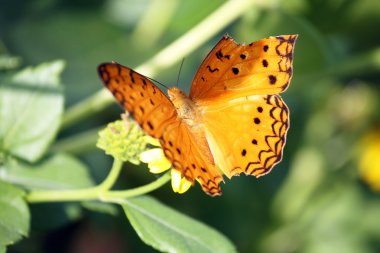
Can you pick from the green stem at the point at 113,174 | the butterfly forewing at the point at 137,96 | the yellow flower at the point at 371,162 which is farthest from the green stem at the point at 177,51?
the yellow flower at the point at 371,162

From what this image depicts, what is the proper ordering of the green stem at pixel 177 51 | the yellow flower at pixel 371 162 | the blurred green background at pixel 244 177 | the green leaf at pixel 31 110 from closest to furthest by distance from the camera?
the green leaf at pixel 31 110 < the green stem at pixel 177 51 < the blurred green background at pixel 244 177 < the yellow flower at pixel 371 162

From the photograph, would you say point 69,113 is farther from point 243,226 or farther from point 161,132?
point 243,226

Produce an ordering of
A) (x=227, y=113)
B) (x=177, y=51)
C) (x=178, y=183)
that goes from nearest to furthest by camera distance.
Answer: (x=178, y=183)
(x=227, y=113)
(x=177, y=51)

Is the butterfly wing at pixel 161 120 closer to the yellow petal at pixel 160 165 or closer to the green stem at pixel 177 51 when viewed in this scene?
the yellow petal at pixel 160 165

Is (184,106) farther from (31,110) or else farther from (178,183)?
(31,110)

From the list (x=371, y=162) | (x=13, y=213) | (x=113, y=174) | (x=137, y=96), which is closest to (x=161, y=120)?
(x=137, y=96)

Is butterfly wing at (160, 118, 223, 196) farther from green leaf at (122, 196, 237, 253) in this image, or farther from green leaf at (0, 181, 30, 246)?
green leaf at (0, 181, 30, 246)
